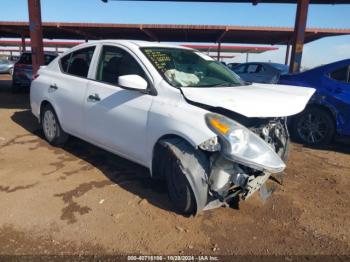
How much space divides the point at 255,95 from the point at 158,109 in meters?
1.05

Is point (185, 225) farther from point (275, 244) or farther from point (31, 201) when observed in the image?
point (31, 201)

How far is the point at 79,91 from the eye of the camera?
4.79 m

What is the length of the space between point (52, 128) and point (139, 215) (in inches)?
111

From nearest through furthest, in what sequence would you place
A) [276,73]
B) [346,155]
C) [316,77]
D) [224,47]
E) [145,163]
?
[145,163] → [346,155] → [316,77] → [276,73] → [224,47]

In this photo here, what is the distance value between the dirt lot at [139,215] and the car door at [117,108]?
52 centimetres

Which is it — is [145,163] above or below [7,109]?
above

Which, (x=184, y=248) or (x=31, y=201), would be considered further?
(x=31, y=201)

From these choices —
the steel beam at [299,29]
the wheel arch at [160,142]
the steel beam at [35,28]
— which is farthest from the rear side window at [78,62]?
the steel beam at [299,29]

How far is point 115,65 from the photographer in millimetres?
4422

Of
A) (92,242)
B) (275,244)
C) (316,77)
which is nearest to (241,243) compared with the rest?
(275,244)

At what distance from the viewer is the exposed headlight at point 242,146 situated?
9.99 feet

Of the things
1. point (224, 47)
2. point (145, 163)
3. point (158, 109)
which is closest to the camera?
point (158, 109)

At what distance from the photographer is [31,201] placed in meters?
3.79

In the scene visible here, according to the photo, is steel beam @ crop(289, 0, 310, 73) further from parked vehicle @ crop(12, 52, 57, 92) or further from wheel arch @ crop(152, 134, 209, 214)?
parked vehicle @ crop(12, 52, 57, 92)
